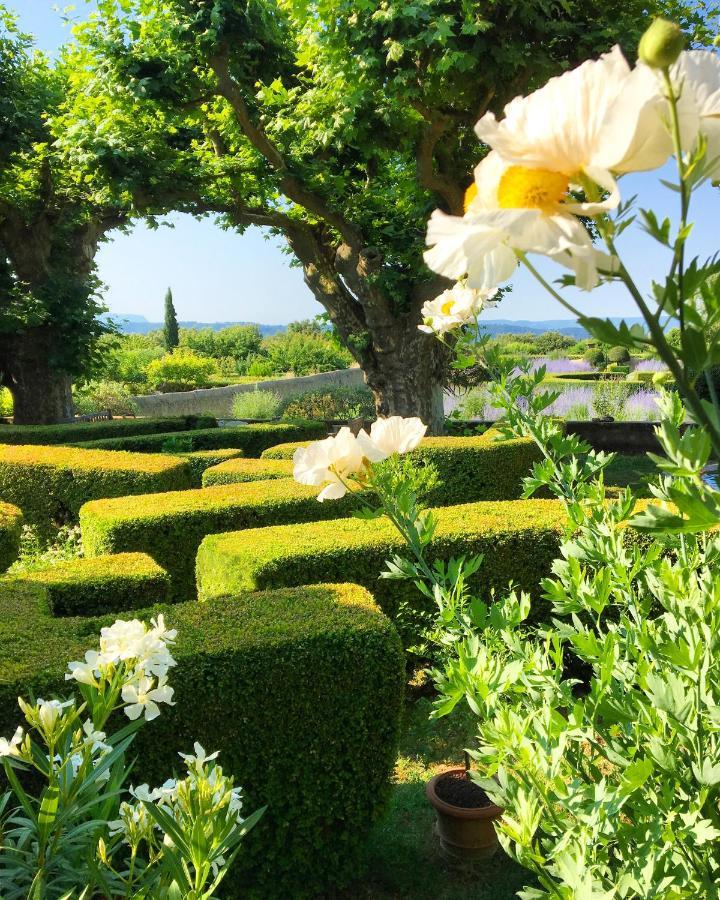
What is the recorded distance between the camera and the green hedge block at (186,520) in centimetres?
527

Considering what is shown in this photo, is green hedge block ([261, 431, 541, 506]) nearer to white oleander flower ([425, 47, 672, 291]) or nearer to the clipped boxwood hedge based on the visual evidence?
the clipped boxwood hedge

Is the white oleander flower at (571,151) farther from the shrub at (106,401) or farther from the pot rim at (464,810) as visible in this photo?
the shrub at (106,401)

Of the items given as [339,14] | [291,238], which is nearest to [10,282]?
[291,238]

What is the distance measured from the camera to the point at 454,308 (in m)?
1.79

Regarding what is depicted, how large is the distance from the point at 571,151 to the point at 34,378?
16702 mm

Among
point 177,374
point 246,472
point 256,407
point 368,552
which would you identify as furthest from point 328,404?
point 368,552

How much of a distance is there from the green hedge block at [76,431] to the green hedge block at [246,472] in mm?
5327

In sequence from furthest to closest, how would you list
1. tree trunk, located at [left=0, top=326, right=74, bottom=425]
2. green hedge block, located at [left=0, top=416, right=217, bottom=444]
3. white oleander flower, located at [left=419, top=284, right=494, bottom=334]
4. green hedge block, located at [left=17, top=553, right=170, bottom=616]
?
1. tree trunk, located at [left=0, top=326, right=74, bottom=425]
2. green hedge block, located at [left=0, top=416, right=217, bottom=444]
3. green hedge block, located at [left=17, top=553, right=170, bottom=616]
4. white oleander flower, located at [left=419, top=284, right=494, bottom=334]

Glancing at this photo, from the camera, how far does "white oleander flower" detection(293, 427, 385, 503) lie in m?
1.41

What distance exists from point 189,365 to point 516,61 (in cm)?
2064

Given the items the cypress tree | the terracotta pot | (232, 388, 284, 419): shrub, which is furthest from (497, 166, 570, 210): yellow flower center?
the cypress tree

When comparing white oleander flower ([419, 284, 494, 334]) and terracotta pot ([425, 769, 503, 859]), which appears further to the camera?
terracotta pot ([425, 769, 503, 859])

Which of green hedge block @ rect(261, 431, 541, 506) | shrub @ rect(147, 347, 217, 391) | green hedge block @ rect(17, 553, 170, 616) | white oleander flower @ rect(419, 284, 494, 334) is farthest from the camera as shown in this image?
shrub @ rect(147, 347, 217, 391)

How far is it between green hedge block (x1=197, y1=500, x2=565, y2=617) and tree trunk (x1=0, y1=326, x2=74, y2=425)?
41.0 ft
